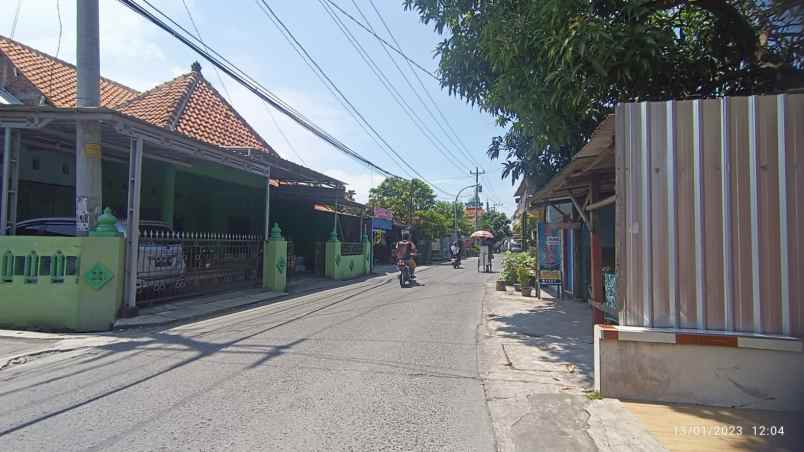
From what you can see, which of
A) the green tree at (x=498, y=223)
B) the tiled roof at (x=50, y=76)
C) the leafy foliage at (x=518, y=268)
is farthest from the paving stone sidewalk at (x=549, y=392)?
the green tree at (x=498, y=223)

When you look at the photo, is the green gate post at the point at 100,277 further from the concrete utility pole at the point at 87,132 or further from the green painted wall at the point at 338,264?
the green painted wall at the point at 338,264

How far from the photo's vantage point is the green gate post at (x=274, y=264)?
13484mm

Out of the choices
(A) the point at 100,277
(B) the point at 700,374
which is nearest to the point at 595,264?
(B) the point at 700,374

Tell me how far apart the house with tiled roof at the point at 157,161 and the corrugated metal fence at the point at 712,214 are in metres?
8.22

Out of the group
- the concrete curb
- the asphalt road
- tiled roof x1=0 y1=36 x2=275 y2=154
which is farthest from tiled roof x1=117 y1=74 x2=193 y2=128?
the asphalt road

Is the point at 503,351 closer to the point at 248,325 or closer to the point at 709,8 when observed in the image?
the point at 248,325

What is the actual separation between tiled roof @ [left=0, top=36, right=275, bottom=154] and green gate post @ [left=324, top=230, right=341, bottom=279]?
4149 millimetres

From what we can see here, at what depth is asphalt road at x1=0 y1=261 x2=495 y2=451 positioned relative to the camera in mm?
3635

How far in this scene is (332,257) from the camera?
18047 mm

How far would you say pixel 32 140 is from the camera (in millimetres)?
10914

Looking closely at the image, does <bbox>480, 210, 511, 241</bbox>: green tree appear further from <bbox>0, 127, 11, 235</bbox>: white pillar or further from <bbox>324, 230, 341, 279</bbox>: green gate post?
<bbox>0, 127, 11, 235</bbox>: white pillar

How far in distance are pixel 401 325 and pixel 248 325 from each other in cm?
267

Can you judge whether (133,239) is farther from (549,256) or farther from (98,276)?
(549,256)

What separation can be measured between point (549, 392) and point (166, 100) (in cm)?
1403
